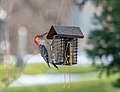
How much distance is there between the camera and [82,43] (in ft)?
70.1

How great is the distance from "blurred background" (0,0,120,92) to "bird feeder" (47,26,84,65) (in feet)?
0.61

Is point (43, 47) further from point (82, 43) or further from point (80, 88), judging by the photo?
point (82, 43)

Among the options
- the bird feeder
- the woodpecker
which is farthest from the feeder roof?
the woodpecker

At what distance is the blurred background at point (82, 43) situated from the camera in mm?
7193

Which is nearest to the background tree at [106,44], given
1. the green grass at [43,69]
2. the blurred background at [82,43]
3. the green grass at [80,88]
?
the blurred background at [82,43]

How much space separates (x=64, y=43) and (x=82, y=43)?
57.9 ft

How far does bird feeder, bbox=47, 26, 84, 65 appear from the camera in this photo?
356 centimetres

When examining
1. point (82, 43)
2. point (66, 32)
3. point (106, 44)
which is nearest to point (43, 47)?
point (66, 32)

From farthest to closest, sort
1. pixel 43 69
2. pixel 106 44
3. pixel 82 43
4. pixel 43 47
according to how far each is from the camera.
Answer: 1. pixel 82 43
2. pixel 43 69
3. pixel 106 44
4. pixel 43 47

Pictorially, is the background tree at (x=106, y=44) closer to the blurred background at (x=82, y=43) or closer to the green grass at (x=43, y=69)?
the blurred background at (x=82, y=43)

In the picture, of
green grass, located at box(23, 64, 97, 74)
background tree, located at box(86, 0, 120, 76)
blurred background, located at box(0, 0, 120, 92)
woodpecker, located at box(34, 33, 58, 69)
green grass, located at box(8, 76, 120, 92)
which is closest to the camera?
woodpecker, located at box(34, 33, 58, 69)

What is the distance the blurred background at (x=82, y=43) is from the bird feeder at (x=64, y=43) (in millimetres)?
185

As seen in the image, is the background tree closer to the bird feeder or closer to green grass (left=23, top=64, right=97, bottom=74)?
the bird feeder

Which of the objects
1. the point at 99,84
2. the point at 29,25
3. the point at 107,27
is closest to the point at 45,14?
the point at 29,25
